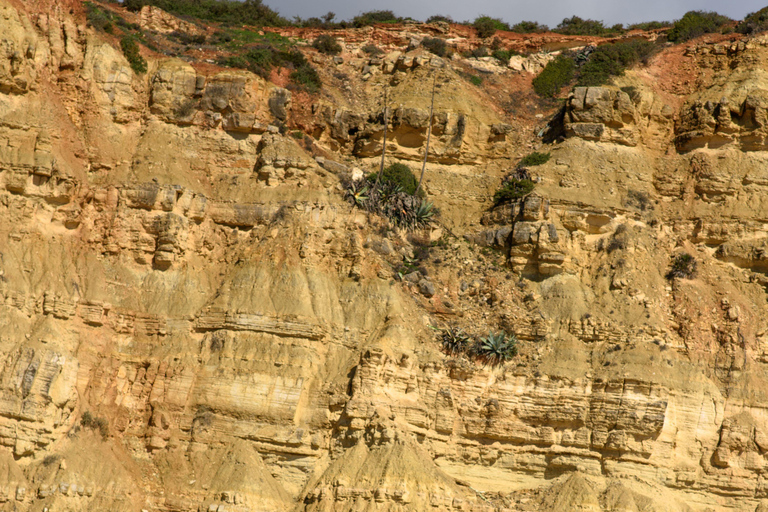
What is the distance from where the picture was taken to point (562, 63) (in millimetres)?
49062

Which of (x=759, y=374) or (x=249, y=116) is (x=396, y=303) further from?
(x=759, y=374)

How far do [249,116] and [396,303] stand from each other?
370 inches

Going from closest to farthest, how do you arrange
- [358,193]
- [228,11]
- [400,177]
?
[358,193]
[400,177]
[228,11]

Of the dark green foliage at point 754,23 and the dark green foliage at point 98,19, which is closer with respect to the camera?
the dark green foliage at point 98,19

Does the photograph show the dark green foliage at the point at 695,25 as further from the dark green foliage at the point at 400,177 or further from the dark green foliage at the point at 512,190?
the dark green foliage at the point at 400,177

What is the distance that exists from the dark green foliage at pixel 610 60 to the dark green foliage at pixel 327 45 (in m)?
11.0

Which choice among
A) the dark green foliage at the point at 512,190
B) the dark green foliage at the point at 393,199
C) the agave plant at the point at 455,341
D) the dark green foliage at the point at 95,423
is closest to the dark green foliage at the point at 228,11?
the dark green foliage at the point at 393,199

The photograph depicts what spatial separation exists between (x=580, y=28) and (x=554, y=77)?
24.9ft

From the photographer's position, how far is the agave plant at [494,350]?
35406 mm

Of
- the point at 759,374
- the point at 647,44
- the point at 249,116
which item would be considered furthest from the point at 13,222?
the point at 647,44

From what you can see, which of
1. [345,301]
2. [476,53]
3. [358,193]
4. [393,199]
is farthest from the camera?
[476,53]

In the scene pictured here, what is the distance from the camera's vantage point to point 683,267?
38.5m

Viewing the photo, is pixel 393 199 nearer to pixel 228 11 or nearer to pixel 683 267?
pixel 683 267

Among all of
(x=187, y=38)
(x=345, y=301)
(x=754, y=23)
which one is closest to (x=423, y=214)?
(x=345, y=301)
